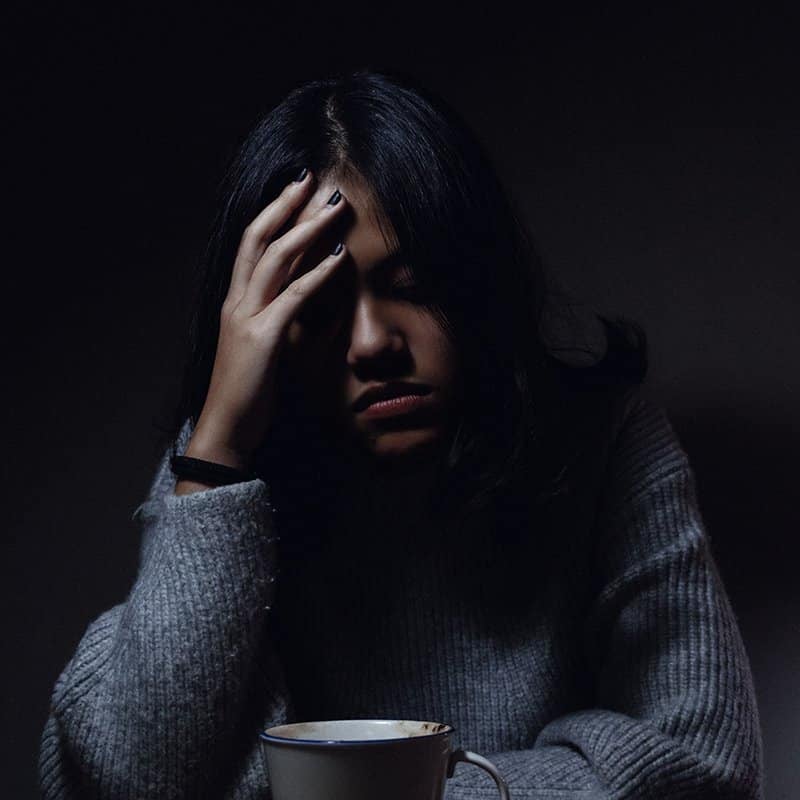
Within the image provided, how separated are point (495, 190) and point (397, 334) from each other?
183 millimetres

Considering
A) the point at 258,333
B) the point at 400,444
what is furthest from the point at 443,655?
the point at 258,333

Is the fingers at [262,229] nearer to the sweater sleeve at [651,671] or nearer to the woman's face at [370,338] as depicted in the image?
the woman's face at [370,338]

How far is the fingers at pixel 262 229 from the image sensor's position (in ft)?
3.45

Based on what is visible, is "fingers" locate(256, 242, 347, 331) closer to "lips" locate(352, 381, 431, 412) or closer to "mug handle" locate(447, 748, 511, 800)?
"lips" locate(352, 381, 431, 412)

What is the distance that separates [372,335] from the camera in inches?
39.3

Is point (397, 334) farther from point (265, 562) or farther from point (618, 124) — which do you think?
point (618, 124)

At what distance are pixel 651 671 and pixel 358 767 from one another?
0.47 metres

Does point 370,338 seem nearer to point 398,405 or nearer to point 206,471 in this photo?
point 398,405

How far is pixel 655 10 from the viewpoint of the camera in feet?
4.45

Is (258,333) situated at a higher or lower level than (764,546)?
higher

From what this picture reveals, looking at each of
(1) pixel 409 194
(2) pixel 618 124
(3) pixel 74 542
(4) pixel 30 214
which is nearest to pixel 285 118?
(1) pixel 409 194

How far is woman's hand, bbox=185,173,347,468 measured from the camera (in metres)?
1.03

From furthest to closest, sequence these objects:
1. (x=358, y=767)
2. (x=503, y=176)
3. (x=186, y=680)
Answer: (x=503, y=176)
(x=186, y=680)
(x=358, y=767)

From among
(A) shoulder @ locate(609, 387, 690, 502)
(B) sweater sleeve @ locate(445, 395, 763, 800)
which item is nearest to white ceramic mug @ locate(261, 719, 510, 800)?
(B) sweater sleeve @ locate(445, 395, 763, 800)
